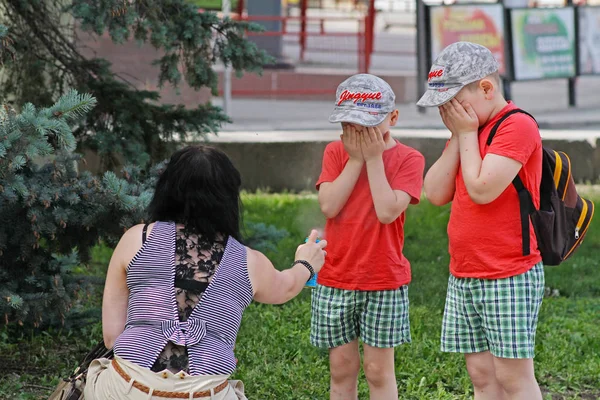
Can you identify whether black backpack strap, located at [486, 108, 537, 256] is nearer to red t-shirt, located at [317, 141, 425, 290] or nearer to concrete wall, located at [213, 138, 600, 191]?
red t-shirt, located at [317, 141, 425, 290]

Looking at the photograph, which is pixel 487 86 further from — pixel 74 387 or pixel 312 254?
pixel 74 387

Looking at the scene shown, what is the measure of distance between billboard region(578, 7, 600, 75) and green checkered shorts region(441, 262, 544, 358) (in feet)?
33.8

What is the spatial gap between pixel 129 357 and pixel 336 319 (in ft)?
3.52

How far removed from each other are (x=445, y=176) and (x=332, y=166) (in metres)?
0.46

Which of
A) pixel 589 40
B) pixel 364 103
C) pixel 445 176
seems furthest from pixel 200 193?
pixel 589 40

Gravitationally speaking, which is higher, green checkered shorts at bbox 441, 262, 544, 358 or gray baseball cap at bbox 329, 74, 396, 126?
gray baseball cap at bbox 329, 74, 396, 126

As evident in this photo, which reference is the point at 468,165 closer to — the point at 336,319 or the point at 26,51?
the point at 336,319

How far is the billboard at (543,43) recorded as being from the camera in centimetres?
1247

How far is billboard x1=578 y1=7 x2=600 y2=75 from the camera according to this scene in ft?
42.3

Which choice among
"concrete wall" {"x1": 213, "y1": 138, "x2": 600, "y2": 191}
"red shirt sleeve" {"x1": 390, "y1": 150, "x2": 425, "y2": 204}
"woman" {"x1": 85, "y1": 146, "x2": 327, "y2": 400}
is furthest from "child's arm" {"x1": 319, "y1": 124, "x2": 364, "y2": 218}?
"concrete wall" {"x1": 213, "y1": 138, "x2": 600, "y2": 191}

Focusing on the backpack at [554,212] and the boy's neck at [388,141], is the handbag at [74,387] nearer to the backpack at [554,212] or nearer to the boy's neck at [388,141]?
the boy's neck at [388,141]

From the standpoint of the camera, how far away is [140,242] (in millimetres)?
2885

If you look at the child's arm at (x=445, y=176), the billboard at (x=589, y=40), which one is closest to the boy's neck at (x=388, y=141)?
the child's arm at (x=445, y=176)

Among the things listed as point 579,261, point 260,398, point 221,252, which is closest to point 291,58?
point 579,261
